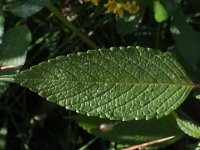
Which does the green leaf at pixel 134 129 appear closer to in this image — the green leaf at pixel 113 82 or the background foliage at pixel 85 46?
the background foliage at pixel 85 46

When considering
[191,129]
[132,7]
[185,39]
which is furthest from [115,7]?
[191,129]

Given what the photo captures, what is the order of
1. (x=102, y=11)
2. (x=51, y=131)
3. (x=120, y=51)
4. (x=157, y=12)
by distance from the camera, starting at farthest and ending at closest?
(x=51, y=131) < (x=102, y=11) < (x=157, y=12) < (x=120, y=51)

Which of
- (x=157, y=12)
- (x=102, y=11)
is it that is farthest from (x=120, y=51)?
(x=102, y=11)

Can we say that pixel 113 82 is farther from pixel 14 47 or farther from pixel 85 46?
pixel 85 46

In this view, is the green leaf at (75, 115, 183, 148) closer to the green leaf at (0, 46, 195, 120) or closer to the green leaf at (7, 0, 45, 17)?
the green leaf at (7, 0, 45, 17)

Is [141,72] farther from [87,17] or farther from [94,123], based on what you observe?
[87,17]

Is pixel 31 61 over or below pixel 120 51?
below
